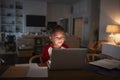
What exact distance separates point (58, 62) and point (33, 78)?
10.3 inches

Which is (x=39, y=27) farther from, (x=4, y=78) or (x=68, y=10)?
(x=4, y=78)

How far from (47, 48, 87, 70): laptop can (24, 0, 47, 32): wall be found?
8.99 m

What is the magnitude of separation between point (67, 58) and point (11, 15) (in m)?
9.24

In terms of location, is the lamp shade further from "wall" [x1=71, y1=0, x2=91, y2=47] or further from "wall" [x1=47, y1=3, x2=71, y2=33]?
"wall" [x1=47, y1=3, x2=71, y2=33]

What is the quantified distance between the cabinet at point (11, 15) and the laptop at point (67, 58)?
29.8 feet

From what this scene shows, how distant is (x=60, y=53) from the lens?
1.37 m

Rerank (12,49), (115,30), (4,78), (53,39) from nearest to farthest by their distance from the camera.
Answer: (4,78), (53,39), (115,30), (12,49)

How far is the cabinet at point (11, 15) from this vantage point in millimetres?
9938

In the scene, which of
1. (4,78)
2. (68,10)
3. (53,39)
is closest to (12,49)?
(68,10)

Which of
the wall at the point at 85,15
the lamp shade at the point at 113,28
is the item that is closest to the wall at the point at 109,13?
the lamp shade at the point at 113,28

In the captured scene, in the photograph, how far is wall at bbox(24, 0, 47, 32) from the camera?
10.1 metres

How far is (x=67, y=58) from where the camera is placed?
1395 mm

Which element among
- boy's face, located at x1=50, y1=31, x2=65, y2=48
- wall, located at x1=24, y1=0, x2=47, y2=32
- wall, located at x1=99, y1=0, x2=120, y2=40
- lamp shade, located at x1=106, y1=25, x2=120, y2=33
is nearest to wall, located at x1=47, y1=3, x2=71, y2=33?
wall, located at x1=24, y1=0, x2=47, y2=32

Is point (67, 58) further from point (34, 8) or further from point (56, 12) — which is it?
point (56, 12)
